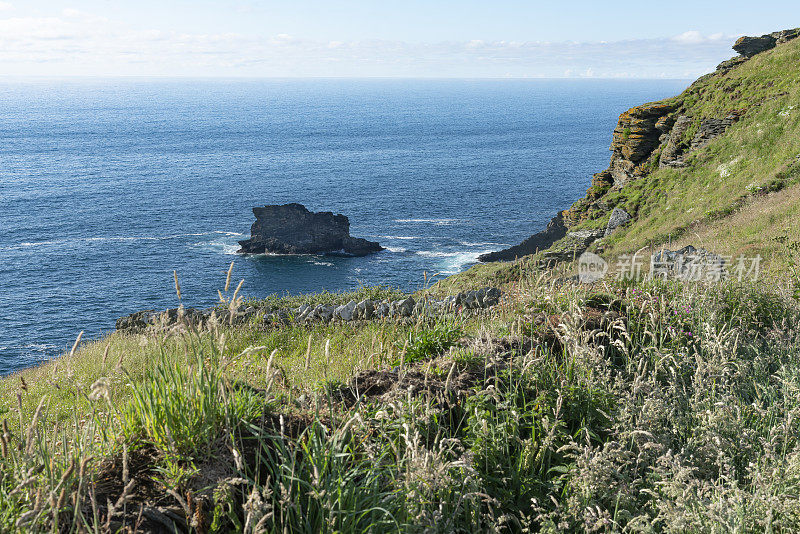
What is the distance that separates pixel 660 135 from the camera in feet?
155

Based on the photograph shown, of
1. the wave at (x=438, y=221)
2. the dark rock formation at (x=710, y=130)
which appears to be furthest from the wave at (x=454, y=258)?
the dark rock formation at (x=710, y=130)

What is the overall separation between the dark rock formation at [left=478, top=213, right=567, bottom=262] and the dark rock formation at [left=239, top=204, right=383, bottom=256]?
57.3ft

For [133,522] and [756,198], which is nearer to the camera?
[133,522]

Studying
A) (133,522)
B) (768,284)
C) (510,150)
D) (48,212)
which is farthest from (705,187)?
(510,150)

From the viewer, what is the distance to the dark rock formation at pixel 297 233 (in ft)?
255

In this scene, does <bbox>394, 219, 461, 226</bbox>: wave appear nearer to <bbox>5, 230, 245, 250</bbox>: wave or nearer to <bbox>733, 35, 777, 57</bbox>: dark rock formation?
<bbox>5, 230, 245, 250</bbox>: wave

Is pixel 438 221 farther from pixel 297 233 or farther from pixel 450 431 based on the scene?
pixel 450 431

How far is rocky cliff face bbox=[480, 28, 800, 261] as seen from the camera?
42438 mm

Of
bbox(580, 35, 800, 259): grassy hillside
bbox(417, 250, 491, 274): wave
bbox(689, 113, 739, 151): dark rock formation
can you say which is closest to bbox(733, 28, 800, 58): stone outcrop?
bbox(580, 35, 800, 259): grassy hillside

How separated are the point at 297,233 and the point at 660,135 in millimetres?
49531

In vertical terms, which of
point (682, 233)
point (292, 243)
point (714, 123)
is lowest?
point (292, 243)

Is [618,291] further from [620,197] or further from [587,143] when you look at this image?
[587,143]

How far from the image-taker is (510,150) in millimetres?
168625

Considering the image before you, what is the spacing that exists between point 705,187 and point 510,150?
13633 cm
